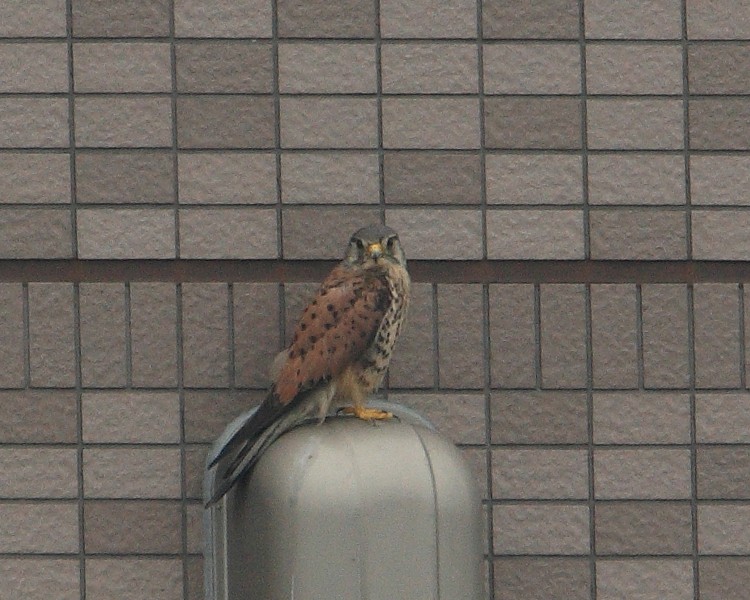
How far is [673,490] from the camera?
3395 millimetres

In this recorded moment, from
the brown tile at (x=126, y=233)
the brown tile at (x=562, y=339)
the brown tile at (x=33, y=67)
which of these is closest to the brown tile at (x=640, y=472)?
the brown tile at (x=562, y=339)

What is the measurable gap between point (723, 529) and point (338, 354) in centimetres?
121

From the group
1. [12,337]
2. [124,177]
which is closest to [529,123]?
[124,177]

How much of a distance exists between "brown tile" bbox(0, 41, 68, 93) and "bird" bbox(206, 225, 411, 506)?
0.93 metres

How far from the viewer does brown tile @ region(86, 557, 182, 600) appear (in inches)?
131

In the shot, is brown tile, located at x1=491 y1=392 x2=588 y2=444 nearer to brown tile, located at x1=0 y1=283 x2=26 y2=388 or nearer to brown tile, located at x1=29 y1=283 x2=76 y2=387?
brown tile, located at x1=29 y1=283 x2=76 y2=387

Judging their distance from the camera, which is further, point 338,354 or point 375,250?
point 375,250

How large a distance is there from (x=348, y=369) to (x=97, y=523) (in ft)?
2.86

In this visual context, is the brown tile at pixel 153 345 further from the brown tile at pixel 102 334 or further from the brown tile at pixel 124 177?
the brown tile at pixel 124 177

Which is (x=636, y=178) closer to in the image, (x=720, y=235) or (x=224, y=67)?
(x=720, y=235)

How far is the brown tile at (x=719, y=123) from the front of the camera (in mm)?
3414

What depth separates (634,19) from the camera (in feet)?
11.2

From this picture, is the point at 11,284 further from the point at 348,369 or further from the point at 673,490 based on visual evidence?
the point at 673,490

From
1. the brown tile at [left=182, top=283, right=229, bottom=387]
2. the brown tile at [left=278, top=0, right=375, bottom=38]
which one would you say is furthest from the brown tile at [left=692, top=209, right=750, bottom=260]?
the brown tile at [left=182, top=283, right=229, bottom=387]
